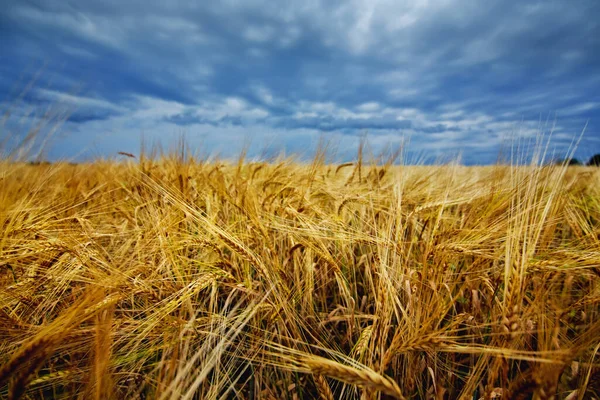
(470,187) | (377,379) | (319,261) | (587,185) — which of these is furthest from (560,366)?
(587,185)

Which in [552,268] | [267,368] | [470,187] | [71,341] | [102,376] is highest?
[470,187]

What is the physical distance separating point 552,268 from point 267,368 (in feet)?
3.33

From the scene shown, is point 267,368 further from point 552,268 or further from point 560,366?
point 552,268

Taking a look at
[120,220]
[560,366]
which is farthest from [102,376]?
[120,220]

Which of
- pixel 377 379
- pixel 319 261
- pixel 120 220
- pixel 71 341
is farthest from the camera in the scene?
pixel 120 220

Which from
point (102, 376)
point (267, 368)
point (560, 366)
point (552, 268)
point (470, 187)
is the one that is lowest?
point (267, 368)

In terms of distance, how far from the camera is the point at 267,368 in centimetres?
122

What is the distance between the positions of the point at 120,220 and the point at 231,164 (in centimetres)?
231

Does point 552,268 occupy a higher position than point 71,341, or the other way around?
point 552,268

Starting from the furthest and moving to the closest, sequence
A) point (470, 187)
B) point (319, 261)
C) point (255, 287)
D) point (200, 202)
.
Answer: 1. point (470, 187)
2. point (200, 202)
3. point (319, 261)
4. point (255, 287)

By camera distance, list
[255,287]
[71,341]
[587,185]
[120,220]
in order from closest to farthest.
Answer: [71,341], [255,287], [120,220], [587,185]

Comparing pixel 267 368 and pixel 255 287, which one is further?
pixel 255 287

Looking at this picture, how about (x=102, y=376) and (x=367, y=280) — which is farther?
(x=367, y=280)

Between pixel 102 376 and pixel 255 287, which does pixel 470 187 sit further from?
pixel 102 376
